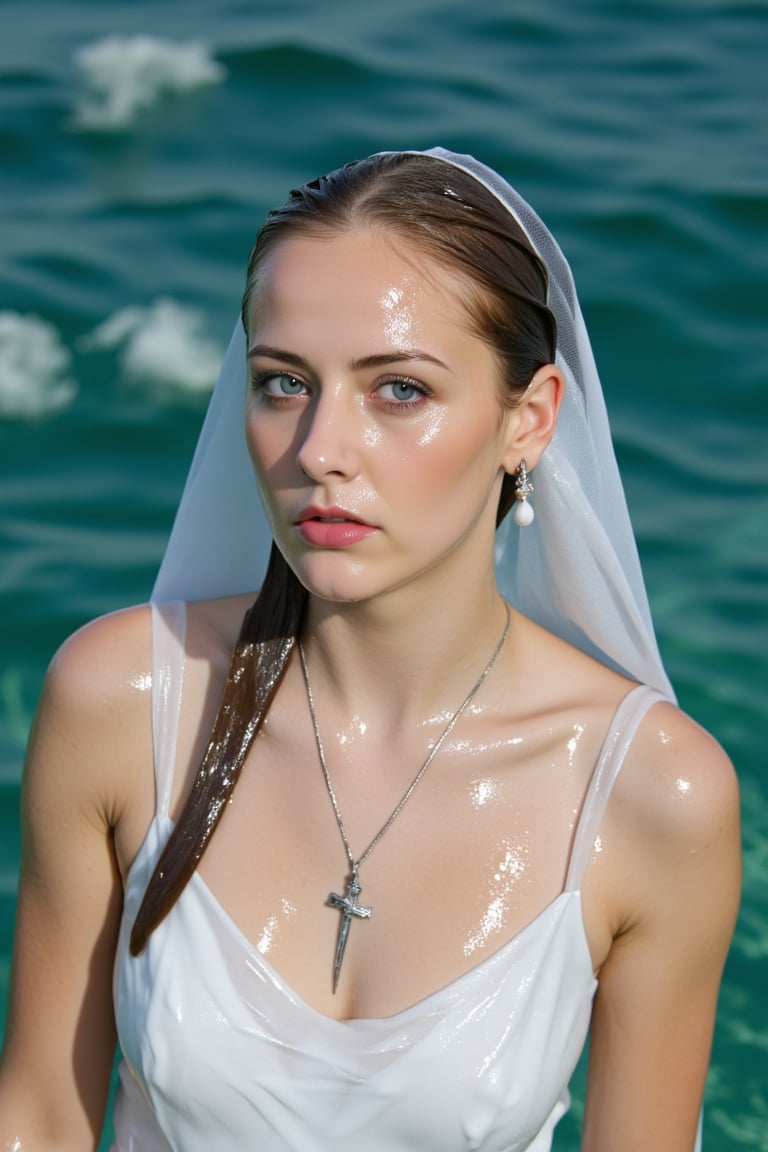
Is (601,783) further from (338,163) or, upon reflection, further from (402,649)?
(338,163)

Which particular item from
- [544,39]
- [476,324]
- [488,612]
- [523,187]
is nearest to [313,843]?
[488,612]

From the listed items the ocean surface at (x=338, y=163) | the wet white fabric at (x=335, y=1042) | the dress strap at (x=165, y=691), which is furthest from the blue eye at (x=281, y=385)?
the ocean surface at (x=338, y=163)

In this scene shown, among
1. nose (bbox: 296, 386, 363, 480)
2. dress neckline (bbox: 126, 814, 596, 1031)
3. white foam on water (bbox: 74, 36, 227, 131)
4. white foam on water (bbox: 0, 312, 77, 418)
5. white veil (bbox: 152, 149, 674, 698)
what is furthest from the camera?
white foam on water (bbox: 74, 36, 227, 131)

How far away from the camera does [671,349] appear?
6.67 meters

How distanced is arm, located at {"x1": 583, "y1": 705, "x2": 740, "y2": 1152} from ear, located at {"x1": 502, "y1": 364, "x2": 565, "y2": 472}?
441 millimetres

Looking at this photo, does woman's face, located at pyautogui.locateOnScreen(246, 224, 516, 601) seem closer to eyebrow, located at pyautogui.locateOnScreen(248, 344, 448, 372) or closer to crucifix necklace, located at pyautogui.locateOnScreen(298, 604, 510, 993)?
eyebrow, located at pyautogui.locateOnScreen(248, 344, 448, 372)

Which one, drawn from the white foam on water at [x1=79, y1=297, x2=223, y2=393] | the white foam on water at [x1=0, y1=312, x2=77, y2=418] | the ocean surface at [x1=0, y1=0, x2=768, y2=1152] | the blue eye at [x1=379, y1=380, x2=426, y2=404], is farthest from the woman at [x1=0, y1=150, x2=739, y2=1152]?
the white foam on water at [x1=79, y1=297, x2=223, y2=393]

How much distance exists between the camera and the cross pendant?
105 inches

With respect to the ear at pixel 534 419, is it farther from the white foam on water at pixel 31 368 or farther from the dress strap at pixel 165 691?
the white foam on water at pixel 31 368

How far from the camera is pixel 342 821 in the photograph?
2779 millimetres

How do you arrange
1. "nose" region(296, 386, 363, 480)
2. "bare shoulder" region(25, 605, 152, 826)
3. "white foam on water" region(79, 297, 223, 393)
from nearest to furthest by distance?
"nose" region(296, 386, 363, 480) → "bare shoulder" region(25, 605, 152, 826) → "white foam on water" region(79, 297, 223, 393)

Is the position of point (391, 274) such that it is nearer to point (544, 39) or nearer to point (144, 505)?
point (144, 505)

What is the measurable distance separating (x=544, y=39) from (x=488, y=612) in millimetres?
6148

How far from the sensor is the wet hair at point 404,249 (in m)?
2.52
